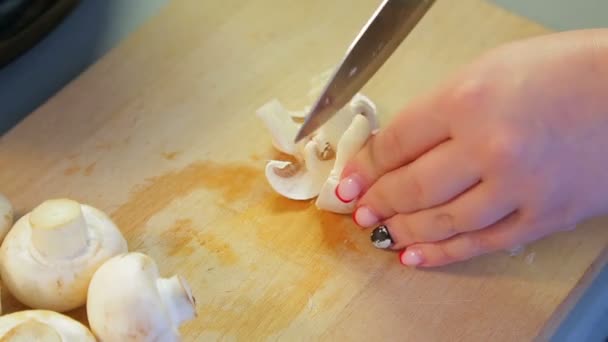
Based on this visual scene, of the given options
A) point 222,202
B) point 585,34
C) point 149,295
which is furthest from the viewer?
point 222,202

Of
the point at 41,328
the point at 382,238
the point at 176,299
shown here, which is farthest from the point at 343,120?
the point at 41,328

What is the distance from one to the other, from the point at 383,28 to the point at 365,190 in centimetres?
20

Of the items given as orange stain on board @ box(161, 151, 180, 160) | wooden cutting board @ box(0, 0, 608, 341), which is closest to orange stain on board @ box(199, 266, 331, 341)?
wooden cutting board @ box(0, 0, 608, 341)

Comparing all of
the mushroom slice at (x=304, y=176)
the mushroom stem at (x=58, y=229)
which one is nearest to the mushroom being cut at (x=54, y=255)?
the mushroom stem at (x=58, y=229)

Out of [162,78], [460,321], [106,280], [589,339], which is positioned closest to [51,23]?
[162,78]

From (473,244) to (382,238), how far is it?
0.11 meters

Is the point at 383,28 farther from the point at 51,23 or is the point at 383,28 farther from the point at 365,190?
the point at 51,23

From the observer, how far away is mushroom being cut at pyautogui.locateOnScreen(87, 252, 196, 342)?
2.41 ft

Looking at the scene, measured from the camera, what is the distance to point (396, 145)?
88cm

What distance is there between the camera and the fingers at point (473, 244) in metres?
0.87

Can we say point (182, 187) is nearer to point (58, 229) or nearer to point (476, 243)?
point (58, 229)

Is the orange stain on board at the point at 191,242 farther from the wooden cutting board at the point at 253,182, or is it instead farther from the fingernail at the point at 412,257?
the fingernail at the point at 412,257

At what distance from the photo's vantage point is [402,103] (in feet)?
3.42

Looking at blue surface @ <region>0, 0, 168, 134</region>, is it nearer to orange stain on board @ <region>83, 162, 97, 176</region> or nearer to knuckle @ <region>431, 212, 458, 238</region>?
orange stain on board @ <region>83, 162, 97, 176</region>
